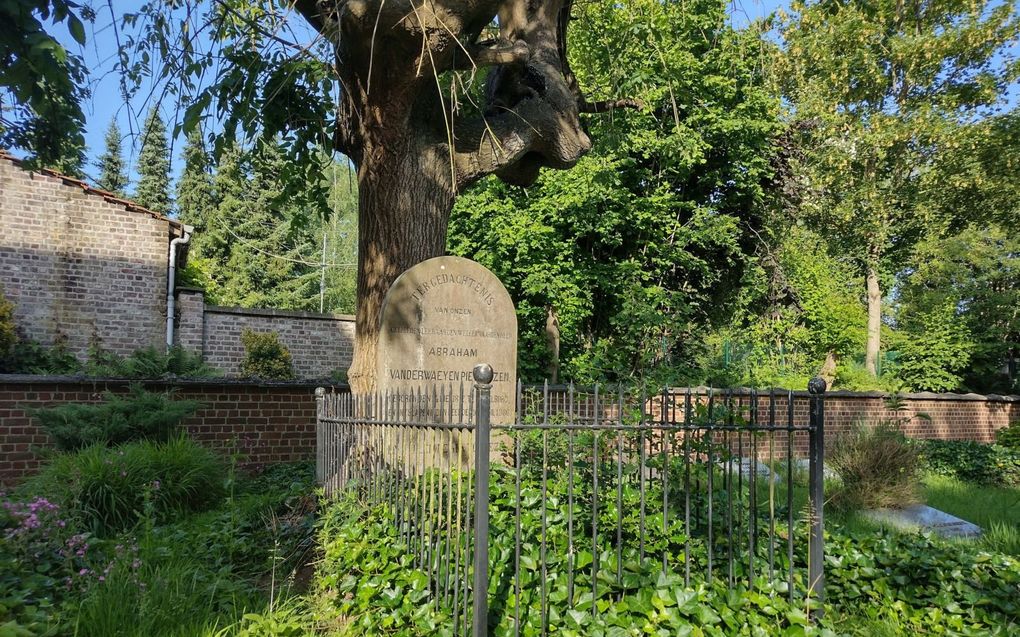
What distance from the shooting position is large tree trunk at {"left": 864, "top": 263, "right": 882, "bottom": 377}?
17.4 meters

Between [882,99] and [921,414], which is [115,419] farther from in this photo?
[882,99]

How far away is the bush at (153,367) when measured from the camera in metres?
8.17

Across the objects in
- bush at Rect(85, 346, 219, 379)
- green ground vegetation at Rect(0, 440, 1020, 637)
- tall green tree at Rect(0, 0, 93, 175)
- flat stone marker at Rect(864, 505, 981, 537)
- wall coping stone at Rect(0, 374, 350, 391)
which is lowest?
flat stone marker at Rect(864, 505, 981, 537)

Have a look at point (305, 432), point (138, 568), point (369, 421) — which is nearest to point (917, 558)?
point (369, 421)

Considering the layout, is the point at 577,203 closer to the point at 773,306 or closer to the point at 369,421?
the point at 773,306

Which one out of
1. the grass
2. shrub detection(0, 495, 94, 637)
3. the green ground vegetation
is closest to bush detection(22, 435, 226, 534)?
the green ground vegetation

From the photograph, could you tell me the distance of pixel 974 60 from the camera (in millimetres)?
16891

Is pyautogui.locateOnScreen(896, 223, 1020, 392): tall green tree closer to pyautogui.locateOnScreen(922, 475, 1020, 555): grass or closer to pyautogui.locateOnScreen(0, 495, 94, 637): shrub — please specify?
pyautogui.locateOnScreen(922, 475, 1020, 555): grass

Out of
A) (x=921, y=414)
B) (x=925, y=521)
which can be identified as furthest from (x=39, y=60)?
(x=921, y=414)

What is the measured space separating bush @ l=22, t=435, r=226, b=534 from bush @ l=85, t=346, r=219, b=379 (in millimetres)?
2478

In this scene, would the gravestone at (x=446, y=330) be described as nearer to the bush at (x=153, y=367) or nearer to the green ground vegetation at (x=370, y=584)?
the green ground vegetation at (x=370, y=584)

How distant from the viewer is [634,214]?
547 inches

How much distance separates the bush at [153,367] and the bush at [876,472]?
302 inches

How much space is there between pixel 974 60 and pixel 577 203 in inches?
471
